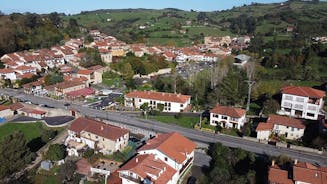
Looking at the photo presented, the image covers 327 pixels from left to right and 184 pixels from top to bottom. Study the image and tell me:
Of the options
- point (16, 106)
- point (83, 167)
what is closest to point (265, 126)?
point (83, 167)

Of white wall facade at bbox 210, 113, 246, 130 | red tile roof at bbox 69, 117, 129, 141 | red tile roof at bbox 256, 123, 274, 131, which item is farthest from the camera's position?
white wall facade at bbox 210, 113, 246, 130

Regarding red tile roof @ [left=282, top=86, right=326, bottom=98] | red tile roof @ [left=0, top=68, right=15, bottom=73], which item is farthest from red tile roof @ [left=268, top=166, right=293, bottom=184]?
red tile roof @ [left=0, top=68, right=15, bottom=73]

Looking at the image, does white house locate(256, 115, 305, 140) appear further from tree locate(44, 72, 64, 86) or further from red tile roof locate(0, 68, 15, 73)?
red tile roof locate(0, 68, 15, 73)

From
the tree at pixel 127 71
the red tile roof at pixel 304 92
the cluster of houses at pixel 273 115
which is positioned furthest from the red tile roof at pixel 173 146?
the tree at pixel 127 71

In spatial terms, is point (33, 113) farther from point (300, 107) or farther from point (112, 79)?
point (300, 107)

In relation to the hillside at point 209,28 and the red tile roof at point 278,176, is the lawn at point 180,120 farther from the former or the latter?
the hillside at point 209,28

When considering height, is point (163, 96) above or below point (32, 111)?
above
